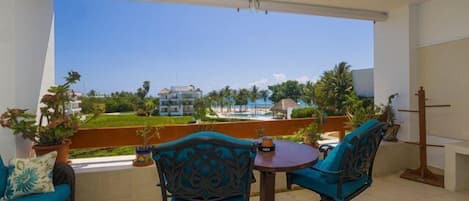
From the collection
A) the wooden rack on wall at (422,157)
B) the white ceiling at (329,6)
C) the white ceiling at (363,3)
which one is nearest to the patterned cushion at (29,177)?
the white ceiling at (329,6)

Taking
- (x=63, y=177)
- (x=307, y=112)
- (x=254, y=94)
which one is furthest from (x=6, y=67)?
(x=254, y=94)

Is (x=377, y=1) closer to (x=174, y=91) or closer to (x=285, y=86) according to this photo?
(x=174, y=91)

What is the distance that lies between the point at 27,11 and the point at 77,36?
24.2ft

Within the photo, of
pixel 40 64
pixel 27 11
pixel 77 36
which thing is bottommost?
pixel 40 64

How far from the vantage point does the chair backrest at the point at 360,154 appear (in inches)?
70.7

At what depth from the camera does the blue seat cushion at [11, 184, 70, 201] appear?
1.79 meters

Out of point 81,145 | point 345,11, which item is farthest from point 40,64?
point 345,11

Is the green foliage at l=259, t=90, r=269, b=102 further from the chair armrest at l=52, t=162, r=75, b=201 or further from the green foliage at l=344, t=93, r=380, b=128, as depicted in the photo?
A: the chair armrest at l=52, t=162, r=75, b=201

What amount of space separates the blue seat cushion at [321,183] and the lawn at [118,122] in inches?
69.3

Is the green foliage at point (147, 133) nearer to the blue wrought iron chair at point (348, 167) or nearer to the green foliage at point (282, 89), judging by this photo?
the blue wrought iron chair at point (348, 167)

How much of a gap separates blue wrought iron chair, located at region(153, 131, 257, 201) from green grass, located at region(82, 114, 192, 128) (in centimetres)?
161

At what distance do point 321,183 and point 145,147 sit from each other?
1.89m

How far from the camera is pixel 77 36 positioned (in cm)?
882

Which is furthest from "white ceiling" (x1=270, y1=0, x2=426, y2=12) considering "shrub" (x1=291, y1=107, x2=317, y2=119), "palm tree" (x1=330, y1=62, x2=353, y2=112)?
"palm tree" (x1=330, y1=62, x2=353, y2=112)
